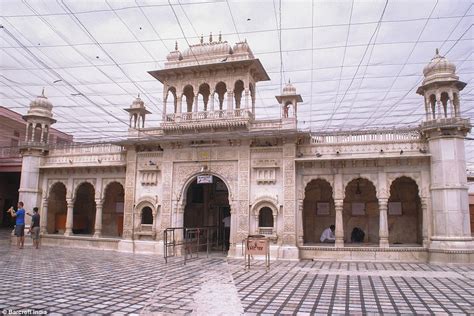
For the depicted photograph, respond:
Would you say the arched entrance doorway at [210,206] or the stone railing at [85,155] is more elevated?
the stone railing at [85,155]

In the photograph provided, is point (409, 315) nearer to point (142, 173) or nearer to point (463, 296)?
point (463, 296)

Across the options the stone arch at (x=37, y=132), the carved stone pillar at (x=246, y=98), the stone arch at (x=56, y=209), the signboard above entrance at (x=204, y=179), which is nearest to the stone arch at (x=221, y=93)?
the carved stone pillar at (x=246, y=98)

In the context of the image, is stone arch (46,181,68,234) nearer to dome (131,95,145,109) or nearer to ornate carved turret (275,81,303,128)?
dome (131,95,145,109)

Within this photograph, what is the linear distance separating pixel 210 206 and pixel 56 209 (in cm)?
860

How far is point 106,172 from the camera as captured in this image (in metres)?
19.0

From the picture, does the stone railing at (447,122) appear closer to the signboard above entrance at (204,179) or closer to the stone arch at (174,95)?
the signboard above entrance at (204,179)

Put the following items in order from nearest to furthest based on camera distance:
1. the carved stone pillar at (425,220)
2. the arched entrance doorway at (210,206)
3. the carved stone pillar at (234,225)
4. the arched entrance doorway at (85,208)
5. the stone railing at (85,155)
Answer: the carved stone pillar at (425,220) → the carved stone pillar at (234,225) → the stone railing at (85,155) → the arched entrance doorway at (210,206) → the arched entrance doorway at (85,208)

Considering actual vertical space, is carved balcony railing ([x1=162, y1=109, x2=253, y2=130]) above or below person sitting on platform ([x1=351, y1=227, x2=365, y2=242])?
above

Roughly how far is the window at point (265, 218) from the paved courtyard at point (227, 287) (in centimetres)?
319

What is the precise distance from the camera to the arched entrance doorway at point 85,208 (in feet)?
71.4

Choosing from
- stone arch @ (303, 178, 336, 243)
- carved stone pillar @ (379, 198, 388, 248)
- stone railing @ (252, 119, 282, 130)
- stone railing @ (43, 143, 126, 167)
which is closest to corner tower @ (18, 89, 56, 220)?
stone railing @ (43, 143, 126, 167)

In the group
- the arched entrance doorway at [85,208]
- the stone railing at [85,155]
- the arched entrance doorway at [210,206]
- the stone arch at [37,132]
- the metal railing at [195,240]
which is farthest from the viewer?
the arched entrance doorway at [85,208]

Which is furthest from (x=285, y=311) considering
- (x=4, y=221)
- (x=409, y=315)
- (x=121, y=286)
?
(x=4, y=221)

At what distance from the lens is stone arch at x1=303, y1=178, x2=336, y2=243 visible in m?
17.8
